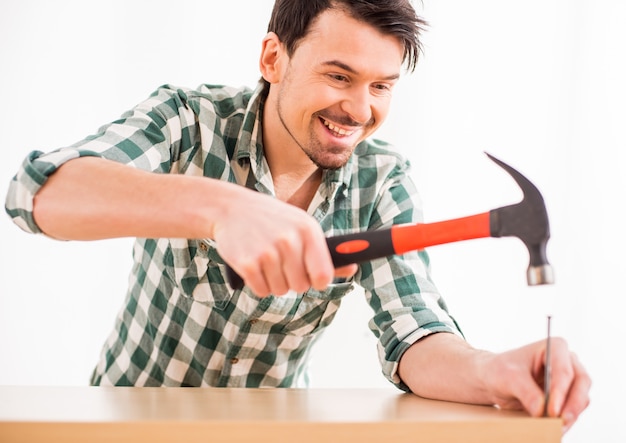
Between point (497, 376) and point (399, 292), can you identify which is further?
point (399, 292)

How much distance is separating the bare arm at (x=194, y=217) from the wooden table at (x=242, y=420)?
0.16 meters

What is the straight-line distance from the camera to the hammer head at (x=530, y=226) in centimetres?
92

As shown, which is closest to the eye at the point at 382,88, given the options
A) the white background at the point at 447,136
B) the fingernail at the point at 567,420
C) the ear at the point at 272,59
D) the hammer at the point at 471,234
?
the ear at the point at 272,59

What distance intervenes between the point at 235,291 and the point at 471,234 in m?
0.64

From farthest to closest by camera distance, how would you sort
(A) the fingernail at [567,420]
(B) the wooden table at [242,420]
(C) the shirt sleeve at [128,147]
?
(C) the shirt sleeve at [128,147] → (A) the fingernail at [567,420] → (B) the wooden table at [242,420]

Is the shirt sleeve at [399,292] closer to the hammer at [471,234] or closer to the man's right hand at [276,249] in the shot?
the hammer at [471,234]

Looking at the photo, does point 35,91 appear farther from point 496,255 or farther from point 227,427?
point 227,427

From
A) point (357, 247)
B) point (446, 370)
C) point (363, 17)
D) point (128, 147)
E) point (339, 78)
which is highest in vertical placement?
point (363, 17)

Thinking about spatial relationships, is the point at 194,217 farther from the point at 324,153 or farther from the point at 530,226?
the point at 324,153

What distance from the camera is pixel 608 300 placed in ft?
7.59

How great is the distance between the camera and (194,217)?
2.93 ft

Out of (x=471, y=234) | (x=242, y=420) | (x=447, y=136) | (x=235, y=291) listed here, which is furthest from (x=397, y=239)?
(x=447, y=136)

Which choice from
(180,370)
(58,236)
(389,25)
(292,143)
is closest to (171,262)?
(180,370)

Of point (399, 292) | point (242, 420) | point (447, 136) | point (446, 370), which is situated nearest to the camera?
point (242, 420)
